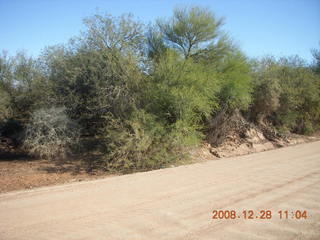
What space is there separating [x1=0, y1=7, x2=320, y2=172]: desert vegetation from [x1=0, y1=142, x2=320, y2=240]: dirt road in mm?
4269

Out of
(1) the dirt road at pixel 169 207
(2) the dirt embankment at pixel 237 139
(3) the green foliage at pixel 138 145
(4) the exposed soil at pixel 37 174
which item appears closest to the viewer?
(1) the dirt road at pixel 169 207

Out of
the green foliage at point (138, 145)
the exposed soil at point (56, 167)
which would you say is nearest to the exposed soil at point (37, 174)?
the exposed soil at point (56, 167)

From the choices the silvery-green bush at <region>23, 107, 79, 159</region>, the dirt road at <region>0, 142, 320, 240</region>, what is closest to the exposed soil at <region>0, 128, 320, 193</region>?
the silvery-green bush at <region>23, 107, 79, 159</region>

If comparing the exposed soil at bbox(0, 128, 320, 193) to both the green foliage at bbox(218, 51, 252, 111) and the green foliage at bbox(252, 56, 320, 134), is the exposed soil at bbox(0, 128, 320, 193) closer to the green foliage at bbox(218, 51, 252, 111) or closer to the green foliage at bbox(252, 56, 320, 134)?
the green foliage at bbox(218, 51, 252, 111)

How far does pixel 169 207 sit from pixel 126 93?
398 inches

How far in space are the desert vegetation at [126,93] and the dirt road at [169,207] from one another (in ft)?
14.0

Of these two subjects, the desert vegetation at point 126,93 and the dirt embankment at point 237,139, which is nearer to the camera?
the desert vegetation at point 126,93

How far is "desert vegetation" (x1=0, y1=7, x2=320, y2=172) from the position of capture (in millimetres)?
14375

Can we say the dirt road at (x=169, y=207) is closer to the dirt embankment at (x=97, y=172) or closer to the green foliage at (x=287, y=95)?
the dirt embankment at (x=97, y=172)

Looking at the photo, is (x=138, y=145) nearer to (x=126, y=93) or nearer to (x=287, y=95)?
(x=126, y=93)

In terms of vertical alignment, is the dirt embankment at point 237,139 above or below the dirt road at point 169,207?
above

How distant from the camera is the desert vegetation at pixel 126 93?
14375mm
